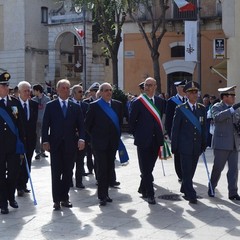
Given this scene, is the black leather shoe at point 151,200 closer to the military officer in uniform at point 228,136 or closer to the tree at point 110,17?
the military officer in uniform at point 228,136

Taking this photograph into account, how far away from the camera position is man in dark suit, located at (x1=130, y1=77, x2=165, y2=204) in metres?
10.5

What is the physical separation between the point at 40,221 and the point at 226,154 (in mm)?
3506

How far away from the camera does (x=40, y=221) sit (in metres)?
9.12

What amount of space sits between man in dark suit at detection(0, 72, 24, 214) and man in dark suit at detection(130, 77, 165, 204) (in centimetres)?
192

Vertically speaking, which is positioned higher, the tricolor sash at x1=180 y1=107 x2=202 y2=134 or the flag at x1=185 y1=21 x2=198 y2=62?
the flag at x1=185 y1=21 x2=198 y2=62

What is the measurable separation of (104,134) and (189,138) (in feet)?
4.57

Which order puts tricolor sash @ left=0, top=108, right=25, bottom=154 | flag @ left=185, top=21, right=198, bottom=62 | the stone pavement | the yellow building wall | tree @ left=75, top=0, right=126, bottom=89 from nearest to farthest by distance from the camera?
the stone pavement → tricolor sash @ left=0, top=108, right=25, bottom=154 → flag @ left=185, top=21, right=198, bottom=62 → tree @ left=75, top=0, right=126, bottom=89 → the yellow building wall

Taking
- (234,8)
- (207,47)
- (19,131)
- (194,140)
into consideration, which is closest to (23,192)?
(19,131)

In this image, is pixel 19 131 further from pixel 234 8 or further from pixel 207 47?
pixel 207 47

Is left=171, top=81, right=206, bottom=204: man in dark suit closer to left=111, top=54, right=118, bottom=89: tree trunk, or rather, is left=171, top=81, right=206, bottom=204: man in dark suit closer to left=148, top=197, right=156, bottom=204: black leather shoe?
left=148, top=197, right=156, bottom=204: black leather shoe

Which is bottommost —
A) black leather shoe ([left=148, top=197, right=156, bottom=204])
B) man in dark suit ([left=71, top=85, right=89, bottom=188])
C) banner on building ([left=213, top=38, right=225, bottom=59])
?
black leather shoe ([left=148, top=197, right=156, bottom=204])

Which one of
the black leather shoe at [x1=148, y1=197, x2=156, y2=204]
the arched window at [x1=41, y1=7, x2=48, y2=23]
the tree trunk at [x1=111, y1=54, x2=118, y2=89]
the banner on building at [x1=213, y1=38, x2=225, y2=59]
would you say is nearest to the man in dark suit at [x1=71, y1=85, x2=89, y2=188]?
the black leather shoe at [x1=148, y1=197, x2=156, y2=204]

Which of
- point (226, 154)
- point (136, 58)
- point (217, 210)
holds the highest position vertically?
point (136, 58)

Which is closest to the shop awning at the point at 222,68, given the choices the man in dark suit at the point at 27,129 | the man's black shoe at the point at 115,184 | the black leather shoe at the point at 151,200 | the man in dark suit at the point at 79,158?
the man in dark suit at the point at 79,158
